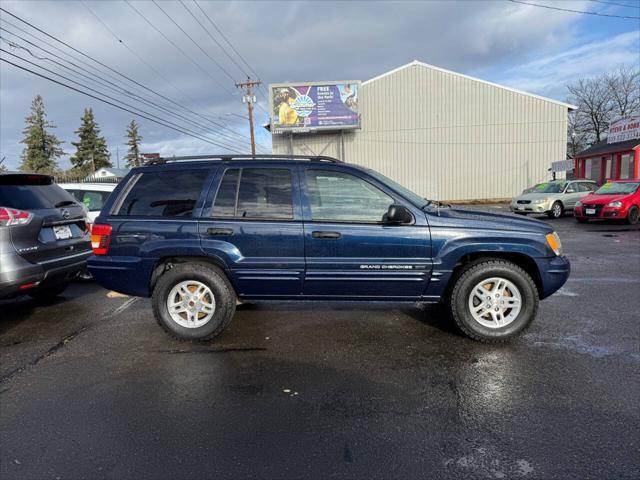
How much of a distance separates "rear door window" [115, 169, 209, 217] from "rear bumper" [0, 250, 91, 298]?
133 centimetres

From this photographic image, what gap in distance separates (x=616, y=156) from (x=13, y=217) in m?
39.0

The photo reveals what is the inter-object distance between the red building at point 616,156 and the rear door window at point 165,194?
2416 cm

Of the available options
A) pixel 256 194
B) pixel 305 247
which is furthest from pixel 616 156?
pixel 256 194

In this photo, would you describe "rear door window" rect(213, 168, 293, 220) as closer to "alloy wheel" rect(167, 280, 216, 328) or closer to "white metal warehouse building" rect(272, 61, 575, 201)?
"alloy wheel" rect(167, 280, 216, 328)

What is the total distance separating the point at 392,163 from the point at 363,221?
28.7m

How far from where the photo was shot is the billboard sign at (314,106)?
101ft

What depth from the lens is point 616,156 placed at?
33.5 m

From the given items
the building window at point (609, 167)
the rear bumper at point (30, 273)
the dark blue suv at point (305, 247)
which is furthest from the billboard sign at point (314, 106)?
the dark blue suv at point (305, 247)

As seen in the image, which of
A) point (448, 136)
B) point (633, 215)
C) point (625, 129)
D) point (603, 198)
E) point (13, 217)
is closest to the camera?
point (13, 217)

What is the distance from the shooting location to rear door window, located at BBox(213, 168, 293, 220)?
179 inches

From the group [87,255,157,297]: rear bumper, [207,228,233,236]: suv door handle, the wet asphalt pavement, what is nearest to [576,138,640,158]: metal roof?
the wet asphalt pavement

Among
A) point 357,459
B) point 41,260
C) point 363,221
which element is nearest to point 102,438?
point 357,459

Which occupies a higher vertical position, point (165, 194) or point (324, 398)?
point (165, 194)

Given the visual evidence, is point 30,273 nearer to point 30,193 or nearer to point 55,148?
point 30,193
